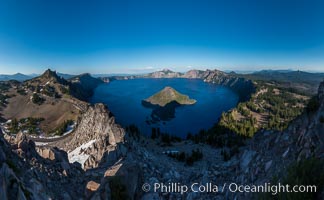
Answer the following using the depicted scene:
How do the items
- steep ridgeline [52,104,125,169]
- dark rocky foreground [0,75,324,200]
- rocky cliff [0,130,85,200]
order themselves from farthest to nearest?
steep ridgeline [52,104,125,169] < dark rocky foreground [0,75,324,200] < rocky cliff [0,130,85,200]

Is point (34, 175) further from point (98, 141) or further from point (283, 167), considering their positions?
point (98, 141)

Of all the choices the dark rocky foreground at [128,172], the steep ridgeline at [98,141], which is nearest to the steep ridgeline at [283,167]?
the dark rocky foreground at [128,172]

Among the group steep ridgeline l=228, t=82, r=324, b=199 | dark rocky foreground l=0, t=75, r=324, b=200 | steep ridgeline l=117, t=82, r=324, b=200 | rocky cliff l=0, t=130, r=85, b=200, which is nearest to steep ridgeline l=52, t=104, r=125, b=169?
dark rocky foreground l=0, t=75, r=324, b=200

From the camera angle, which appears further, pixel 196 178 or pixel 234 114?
pixel 234 114

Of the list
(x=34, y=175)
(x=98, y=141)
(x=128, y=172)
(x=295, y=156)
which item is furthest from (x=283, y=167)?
(x=98, y=141)

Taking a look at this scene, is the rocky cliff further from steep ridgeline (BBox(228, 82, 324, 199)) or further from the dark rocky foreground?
steep ridgeline (BBox(228, 82, 324, 199))

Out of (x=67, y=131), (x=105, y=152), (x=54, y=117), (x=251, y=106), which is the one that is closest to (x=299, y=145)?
(x=105, y=152)

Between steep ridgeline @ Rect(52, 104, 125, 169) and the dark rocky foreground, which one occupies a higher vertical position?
the dark rocky foreground

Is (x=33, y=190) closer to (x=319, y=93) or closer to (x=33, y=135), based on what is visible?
(x=319, y=93)
